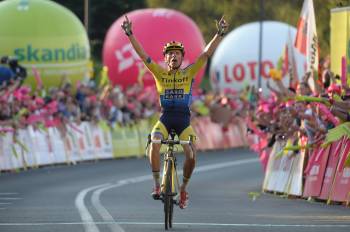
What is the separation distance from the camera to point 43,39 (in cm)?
3397

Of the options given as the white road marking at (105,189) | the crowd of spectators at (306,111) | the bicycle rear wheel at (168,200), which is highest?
the crowd of spectators at (306,111)

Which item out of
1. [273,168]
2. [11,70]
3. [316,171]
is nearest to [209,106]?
[11,70]

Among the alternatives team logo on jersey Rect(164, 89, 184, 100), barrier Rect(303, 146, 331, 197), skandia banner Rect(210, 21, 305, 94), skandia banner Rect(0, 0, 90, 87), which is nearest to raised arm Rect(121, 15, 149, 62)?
team logo on jersey Rect(164, 89, 184, 100)

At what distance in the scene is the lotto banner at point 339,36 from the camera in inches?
843

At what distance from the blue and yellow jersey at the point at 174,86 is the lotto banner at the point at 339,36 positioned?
5.46 m

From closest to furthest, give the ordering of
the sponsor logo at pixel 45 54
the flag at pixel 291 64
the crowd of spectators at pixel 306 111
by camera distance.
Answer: the crowd of spectators at pixel 306 111
the flag at pixel 291 64
the sponsor logo at pixel 45 54

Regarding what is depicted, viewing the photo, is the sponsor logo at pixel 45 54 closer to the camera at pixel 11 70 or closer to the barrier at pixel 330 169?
the camera at pixel 11 70

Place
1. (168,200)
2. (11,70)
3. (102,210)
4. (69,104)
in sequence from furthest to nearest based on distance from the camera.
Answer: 1. (69,104)
2. (11,70)
3. (102,210)
4. (168,200)

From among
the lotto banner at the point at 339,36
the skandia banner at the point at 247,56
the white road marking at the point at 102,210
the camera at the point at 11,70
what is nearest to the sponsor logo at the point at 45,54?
the camera at the point at 11,70

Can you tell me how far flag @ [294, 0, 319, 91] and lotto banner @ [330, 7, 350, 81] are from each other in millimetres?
353

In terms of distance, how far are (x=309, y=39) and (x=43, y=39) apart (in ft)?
40.7

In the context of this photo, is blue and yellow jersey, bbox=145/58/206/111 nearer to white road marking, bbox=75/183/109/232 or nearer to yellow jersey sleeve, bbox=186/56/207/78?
yellow jersey sleeve, bbox=186/56/207/78

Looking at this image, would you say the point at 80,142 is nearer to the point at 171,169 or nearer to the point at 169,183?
the point at 171,169

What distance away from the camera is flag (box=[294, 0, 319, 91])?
74.3ft
